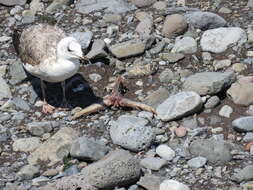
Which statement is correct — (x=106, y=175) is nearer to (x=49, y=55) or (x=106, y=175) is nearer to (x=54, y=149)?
(x=54, y=149)

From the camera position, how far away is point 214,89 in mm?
10633

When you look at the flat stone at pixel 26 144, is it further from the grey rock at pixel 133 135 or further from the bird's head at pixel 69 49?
the bird's head at pixel 69 49

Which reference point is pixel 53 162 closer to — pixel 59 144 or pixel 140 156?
pixel 59 144

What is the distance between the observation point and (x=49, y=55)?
35.9 feet

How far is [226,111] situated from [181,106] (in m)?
0.71

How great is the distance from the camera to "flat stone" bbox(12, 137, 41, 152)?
10219 mm

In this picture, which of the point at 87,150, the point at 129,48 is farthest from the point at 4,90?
the point at 87,150

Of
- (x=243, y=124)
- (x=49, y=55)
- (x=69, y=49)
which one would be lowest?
(x=243, y=124)

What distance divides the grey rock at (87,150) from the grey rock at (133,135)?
11.1 inches

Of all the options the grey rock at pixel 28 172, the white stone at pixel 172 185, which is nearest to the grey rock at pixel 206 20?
the white stone at pixel 172 185

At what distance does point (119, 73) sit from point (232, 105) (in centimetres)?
227

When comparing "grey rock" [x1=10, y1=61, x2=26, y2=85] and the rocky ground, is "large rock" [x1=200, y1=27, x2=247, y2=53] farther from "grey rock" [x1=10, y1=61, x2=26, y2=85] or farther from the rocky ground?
"grey rock" [x1=10, y1=61, x2=26, y2=85]

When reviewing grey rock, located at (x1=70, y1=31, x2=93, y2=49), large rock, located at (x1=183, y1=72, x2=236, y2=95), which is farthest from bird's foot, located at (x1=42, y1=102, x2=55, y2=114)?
large rock, located at (x1=183, y1=72, x2=236, y2=95)

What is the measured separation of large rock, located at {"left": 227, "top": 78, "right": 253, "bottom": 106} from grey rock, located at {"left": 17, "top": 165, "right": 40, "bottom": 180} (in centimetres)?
326
